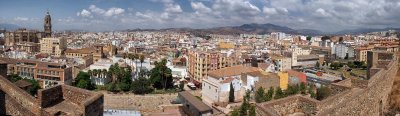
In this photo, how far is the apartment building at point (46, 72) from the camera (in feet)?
116

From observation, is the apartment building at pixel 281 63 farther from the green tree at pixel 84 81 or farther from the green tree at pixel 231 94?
the green tree at pixel 84 81

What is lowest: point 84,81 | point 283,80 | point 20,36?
point 84,81

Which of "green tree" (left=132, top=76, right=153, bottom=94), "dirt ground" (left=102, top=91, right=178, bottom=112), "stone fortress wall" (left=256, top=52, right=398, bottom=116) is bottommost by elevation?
"dirt ground" (left=102, top=91, right=178, bottom=112)

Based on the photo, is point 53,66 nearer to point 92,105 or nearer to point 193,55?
point 193,55

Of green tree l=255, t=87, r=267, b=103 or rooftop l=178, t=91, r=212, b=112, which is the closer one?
rooftop l=178, t=91, r=212, b=112

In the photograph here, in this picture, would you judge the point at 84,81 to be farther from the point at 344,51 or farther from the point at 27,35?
the point at 27,35

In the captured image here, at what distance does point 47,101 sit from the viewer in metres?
6.95

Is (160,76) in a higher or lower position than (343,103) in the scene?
lower

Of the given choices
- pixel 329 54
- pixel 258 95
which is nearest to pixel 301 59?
pixel 329 54

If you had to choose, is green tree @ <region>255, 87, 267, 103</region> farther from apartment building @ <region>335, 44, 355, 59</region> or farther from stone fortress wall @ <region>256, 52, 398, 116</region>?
apartment building @ <region>335, 44, 355, 59</region>

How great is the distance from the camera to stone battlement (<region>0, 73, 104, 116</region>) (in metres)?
6.60

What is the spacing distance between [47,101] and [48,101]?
25mm

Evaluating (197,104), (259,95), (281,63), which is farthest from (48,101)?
(281,63)

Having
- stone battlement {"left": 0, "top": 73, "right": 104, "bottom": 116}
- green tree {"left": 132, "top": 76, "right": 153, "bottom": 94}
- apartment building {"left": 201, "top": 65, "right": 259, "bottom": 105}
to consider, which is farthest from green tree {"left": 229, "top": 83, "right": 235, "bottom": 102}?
stone battlement {"left": 0, "top": 73, "right": 104, "bottom": 116}
